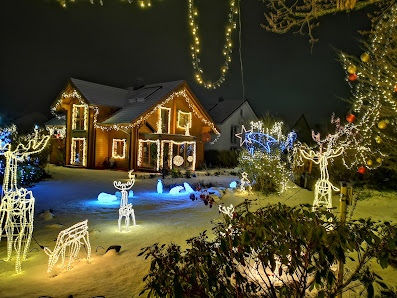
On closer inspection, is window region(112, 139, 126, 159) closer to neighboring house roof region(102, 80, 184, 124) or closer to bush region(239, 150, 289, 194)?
neighboring house roof region(102, 80, 184, 124)

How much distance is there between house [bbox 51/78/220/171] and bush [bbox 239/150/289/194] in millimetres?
9245

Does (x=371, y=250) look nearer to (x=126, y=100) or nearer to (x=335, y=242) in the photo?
(x=335, y=242)

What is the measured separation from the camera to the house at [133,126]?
22.3 meters

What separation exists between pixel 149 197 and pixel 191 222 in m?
4.30

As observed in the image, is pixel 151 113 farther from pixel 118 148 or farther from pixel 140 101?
pixel 118 148

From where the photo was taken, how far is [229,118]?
107 feet

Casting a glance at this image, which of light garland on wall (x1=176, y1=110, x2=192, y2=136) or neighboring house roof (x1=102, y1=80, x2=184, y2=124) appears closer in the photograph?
neighboring house roof (x1=102, y1=80, x2=184, y2=124)

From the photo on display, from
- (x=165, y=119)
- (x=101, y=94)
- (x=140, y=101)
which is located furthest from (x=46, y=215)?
(x=101, y=94)

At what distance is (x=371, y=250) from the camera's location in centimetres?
264

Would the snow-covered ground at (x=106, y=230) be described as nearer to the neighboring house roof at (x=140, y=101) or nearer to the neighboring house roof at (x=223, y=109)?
the neighboring house roof at (x=140, y=101)

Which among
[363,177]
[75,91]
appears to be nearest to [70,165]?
[75,91]

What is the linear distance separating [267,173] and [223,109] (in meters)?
21.6

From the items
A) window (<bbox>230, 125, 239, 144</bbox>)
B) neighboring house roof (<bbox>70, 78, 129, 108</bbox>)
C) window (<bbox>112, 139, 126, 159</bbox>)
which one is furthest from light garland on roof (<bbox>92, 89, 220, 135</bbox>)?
window (<bbox>230, 125, 239, 144</bbox>)

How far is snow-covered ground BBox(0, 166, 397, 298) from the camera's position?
446cm
